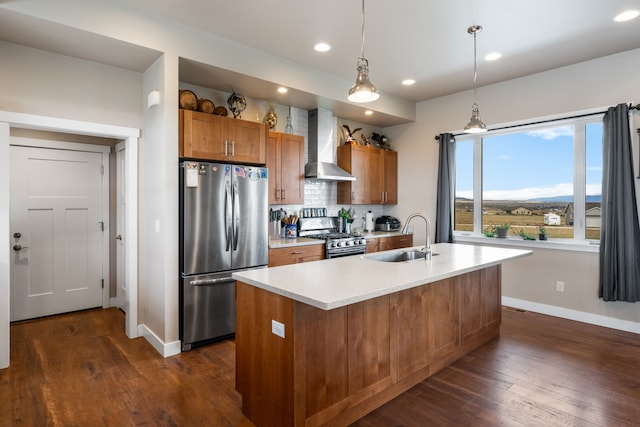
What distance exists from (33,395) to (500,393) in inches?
127

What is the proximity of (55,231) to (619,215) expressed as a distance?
20.1 feet

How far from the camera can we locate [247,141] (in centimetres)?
379

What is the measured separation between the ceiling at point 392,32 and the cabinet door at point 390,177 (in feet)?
5.63

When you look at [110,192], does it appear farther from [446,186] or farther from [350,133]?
[446,186]

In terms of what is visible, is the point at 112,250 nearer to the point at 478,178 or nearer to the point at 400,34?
the point at 400,34

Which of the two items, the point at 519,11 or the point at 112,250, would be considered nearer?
the point at 519,11

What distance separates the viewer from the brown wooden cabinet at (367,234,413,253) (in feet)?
16.6

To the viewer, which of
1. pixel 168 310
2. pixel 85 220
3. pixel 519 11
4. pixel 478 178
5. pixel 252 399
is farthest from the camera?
pixel 478 178

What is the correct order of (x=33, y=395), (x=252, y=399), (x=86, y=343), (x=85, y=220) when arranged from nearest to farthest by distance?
(x=252, y=399), (x=33, y=395), (x=86, y=343), (x=85, y=220)

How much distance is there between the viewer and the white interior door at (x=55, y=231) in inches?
157

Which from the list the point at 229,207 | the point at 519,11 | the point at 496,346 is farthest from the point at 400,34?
the point at 496,346

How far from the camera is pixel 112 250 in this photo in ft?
15.1

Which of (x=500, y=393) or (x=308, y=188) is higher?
(x=308, y=188)

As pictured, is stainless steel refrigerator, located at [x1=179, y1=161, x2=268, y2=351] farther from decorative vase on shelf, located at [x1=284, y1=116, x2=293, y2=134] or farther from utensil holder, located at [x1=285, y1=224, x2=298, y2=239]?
decorative vase on shelf, located at [x1=284, y1=116, x2=293, y2=134]
